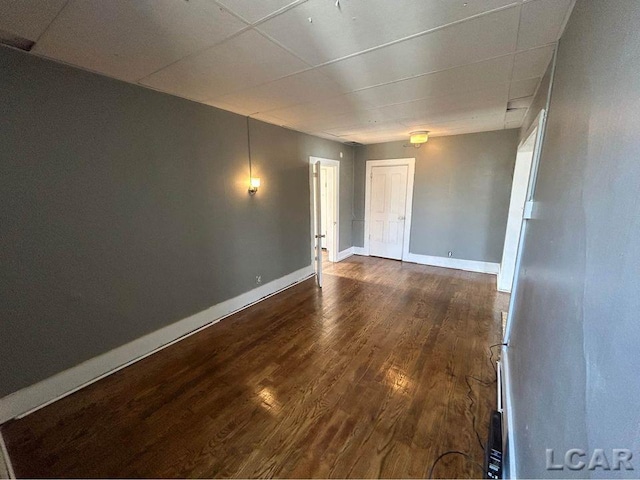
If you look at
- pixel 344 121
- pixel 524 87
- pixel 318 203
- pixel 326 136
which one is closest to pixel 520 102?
pixel 524 87

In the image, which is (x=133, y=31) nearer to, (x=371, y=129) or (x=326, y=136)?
(x=371, y=129)

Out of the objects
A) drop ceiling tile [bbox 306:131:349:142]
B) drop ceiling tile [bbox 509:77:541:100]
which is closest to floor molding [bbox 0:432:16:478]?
drop ceiling tile [bbox 509:77:541:100]

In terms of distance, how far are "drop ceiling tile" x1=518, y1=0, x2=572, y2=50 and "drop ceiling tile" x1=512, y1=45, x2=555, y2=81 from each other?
0.10 m

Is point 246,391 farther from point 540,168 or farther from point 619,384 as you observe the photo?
point 540,168

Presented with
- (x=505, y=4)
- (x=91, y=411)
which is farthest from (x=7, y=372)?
(x=505, y=4)

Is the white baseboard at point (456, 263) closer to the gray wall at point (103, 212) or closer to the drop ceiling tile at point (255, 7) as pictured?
the gray wall at point (103, 212)

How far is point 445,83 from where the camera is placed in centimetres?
219

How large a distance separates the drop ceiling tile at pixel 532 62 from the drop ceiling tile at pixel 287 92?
4.54 feet

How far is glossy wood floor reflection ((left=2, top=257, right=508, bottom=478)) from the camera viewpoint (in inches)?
57.5

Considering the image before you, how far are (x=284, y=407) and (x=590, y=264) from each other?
193cm

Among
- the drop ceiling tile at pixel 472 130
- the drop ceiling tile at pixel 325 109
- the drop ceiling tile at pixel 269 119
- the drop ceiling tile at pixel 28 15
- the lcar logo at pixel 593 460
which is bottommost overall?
the lcar logo at pixel 593 460

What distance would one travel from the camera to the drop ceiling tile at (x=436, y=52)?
1.41 meters

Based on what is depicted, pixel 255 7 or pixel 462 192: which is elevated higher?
pixel 255 7

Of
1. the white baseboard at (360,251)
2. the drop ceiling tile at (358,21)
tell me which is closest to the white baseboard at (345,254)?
the white baseboard at (360,251)
